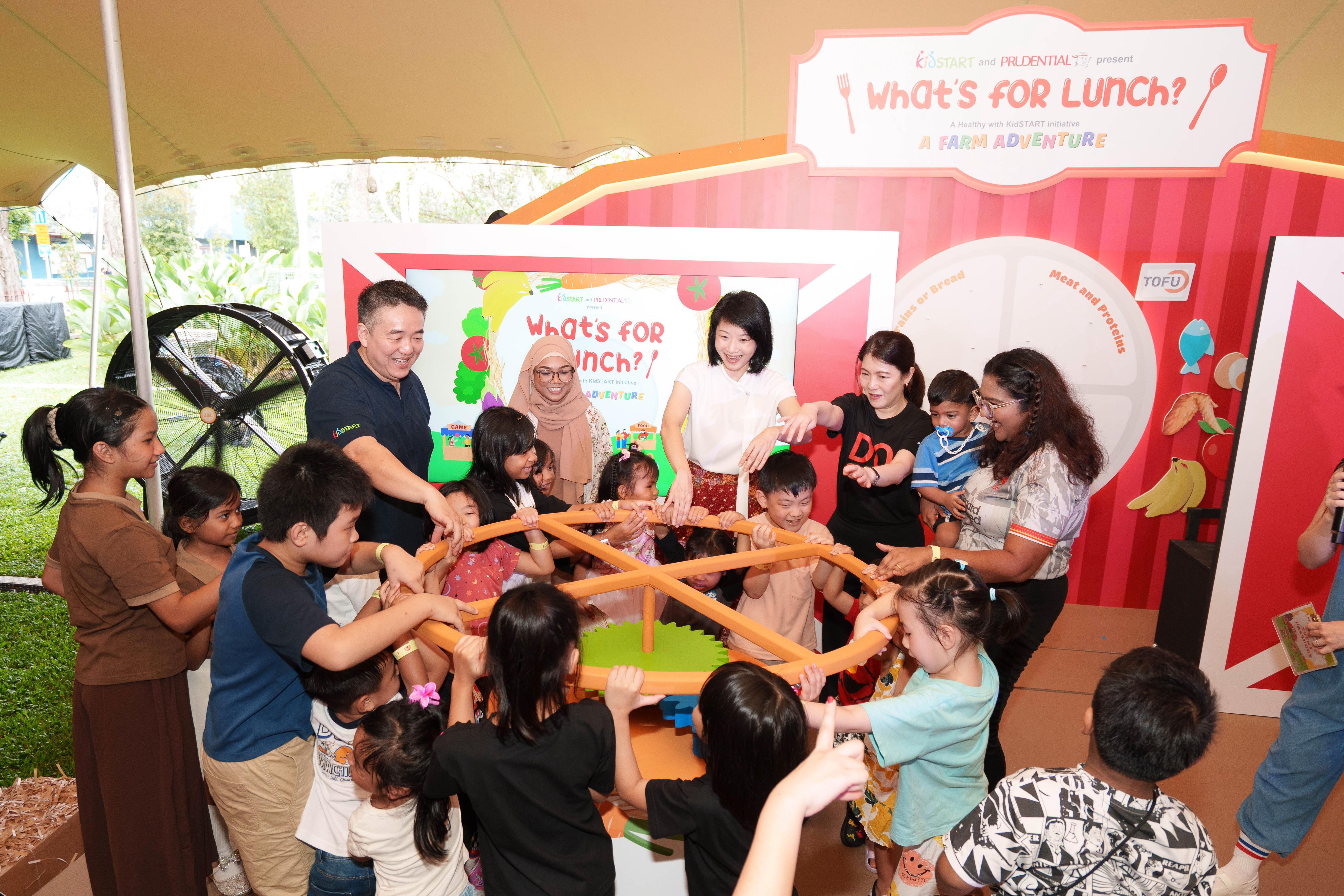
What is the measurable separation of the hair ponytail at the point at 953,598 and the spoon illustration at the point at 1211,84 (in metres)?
3.71

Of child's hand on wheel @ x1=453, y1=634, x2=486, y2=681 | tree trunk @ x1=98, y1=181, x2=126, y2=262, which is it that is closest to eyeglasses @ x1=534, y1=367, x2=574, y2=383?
child's hand on wheel @ x1=453, y1=634, x2=486, y2=681

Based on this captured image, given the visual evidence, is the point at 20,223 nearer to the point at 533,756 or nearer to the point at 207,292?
the point at 207,292

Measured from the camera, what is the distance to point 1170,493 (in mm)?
4859

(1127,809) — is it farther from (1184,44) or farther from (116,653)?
(1184,44)

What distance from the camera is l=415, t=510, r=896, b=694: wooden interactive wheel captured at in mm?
1814

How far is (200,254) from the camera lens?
54.7ft

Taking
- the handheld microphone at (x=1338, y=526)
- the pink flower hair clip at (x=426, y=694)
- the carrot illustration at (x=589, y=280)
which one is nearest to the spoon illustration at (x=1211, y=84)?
the handheld microphone at (x=1338, y=526)

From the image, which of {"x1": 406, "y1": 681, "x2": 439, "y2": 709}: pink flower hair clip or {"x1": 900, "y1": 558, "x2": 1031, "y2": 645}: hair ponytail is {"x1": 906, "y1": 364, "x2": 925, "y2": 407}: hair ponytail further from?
{"x1": 406, "y1": 681, "x2": 439, "y2": 709}: pink flower hair clip

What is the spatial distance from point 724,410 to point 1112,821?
2.60m

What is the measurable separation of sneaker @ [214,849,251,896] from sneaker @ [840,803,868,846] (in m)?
2.32

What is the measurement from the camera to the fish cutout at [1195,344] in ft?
15.3

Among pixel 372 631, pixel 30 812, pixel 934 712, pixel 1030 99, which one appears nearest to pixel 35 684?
pixel 30 812

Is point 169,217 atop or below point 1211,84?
atop

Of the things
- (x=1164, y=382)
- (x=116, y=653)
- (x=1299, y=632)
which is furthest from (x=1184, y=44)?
(x=116, y=653)
